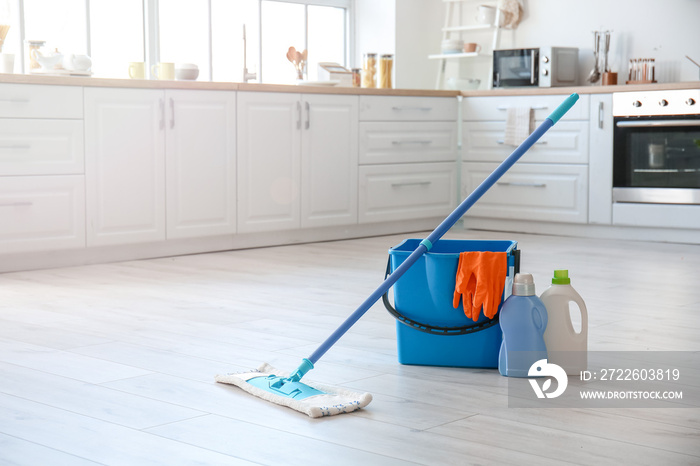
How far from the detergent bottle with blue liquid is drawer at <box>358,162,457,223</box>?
9.56 feet

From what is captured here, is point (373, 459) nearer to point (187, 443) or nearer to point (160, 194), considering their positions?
point (187, 443)

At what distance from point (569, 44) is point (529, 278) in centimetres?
378

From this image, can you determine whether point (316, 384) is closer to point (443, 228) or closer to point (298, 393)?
point (298, 393)

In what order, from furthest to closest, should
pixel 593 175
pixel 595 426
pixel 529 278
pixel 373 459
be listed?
pixel 593 175, pixel 529 278, pixel 595 426, pixel 373 459

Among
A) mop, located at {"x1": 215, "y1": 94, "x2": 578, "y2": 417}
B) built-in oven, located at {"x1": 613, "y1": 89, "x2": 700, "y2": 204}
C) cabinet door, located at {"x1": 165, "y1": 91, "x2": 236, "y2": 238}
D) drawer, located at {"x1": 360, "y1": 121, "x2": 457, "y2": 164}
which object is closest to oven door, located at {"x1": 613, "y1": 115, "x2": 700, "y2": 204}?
built-in oven, located at {"x1": 613, "y1": 89, "x2": 700, "y2": 204}

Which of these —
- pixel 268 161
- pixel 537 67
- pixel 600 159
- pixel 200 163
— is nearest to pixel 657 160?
pixel 600 159

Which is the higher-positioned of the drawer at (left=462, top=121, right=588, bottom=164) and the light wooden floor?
the drawer at (left=462, top=121, right=588, bottom=164)

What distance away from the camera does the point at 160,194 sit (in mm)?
4012

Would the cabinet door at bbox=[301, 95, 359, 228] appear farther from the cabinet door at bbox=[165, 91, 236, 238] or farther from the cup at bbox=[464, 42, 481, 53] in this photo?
the cup at bbox=[464, 42, 481, 53]

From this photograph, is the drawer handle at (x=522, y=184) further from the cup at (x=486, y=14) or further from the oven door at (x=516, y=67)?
the cup at (x=486, y=14)

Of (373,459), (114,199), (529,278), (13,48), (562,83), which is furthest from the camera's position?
(562,83)

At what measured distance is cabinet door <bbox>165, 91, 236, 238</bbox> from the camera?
405cm

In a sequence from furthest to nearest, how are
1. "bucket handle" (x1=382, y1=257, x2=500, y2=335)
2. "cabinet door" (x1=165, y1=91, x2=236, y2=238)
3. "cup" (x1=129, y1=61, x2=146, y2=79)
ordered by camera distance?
"cup" (x1=129, y1=61, x2=146, y2=79)
"cabinet door" (x1=165, y1=91, x2=236, y2=238)
"bucket handle" (x1=382, y1=257, x2=500, y2=335)

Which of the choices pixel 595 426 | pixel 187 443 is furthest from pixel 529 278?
pixel 187 443
